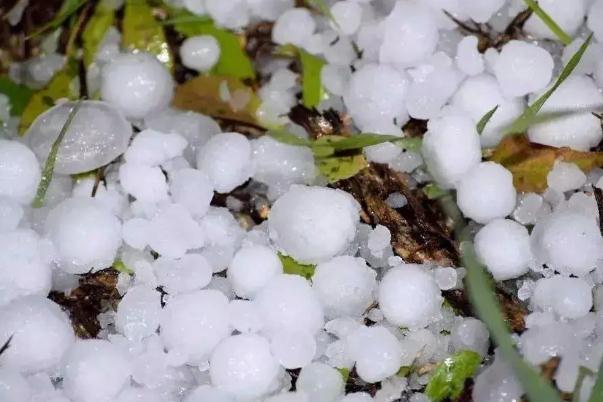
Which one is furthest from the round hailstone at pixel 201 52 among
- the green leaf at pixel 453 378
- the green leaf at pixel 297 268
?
the green leaf at pixel 453 378

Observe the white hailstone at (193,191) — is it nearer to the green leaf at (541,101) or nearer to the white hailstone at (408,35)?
the white hailstone at (408,35)

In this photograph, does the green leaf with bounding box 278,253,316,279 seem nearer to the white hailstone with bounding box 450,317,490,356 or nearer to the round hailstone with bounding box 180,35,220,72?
the white hailstone with bounding box 450,317,490,356

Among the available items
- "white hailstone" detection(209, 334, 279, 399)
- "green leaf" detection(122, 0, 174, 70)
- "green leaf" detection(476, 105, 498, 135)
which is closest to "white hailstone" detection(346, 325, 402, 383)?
"white hailstone" detection(209, 334, 279, 399)

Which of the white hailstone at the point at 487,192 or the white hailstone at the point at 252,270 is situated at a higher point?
the white hailstone at the point at 487,192

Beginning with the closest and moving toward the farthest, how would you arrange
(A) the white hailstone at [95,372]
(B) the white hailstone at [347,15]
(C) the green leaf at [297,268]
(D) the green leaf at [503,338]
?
(D) the green leaf at [503,338] < (A) the white hailstone at [95,372] < (C) the green leaf at [297,268] < (B) the white hailstone at [347,15]

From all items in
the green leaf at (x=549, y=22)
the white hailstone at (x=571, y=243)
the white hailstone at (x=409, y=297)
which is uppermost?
the green leaf at (x=549, y=22)

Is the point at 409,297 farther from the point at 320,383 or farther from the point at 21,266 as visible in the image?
the point at 21,266

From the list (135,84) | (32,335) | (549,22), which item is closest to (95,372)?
(32,335)
